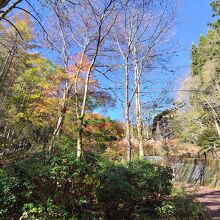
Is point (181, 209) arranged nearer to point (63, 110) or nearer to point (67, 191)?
point (67, 191)

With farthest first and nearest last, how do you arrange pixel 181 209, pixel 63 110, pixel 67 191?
pixel 63 110, pixel 181 209, pixel 67 191

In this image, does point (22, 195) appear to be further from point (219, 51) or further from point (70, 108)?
point (219, 51)

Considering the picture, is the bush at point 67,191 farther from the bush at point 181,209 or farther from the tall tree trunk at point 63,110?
the tall tree trunk at point 63,110

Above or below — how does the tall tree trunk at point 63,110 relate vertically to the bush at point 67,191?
above

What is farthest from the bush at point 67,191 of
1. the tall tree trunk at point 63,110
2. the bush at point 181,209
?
the tall tree trunk at point 63,110

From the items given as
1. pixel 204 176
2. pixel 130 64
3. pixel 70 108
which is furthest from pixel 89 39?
pixel 204 176

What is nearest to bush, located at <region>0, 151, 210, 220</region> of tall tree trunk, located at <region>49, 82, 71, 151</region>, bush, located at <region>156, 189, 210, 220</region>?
bush, located at <region>156, 189, 210, 220</region>

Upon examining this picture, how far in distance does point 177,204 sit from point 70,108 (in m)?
9.53

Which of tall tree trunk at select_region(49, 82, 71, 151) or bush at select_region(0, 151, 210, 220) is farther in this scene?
tall tree trunk at select_region(49, 82, 71, 151)

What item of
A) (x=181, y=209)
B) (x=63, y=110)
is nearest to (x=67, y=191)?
(x=181, y=209)

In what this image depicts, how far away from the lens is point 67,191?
4.54 m

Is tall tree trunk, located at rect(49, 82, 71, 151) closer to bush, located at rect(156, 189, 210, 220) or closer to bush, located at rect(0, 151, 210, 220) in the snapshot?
bush, located at rect(0, 151, 210, 220)

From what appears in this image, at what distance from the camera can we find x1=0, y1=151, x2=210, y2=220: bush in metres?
4.30

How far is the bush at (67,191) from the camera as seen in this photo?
430 cm
